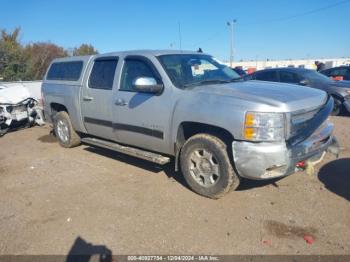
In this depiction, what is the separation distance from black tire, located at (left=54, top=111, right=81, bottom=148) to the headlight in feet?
14.3

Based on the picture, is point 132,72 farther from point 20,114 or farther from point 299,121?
point 20,114

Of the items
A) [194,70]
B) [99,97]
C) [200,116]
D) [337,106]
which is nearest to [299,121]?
[200,116]

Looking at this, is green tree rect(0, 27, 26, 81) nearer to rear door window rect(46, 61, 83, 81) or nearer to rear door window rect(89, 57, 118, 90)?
rear door window rect(46, 61, 83, 81)

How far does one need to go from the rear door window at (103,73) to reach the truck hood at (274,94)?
1804 millimetres

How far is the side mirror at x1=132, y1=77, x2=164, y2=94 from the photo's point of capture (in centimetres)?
430

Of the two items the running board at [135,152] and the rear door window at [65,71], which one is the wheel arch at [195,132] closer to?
the running board at [135,152]

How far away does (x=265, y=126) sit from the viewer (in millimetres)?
3539

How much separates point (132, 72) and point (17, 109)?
18.9ft

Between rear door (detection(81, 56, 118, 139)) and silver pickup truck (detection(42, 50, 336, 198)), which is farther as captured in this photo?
rear door (detection(81, 56, 118, 139))

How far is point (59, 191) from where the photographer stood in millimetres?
4711

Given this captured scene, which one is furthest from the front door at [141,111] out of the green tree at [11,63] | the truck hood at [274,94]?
the green tree at [11,63]

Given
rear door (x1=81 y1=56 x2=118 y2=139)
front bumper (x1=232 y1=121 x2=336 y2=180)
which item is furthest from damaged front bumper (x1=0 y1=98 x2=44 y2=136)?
front bumper (x1=232 y1=121 x2=336 y2=180)

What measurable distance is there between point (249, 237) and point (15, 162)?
196 inches

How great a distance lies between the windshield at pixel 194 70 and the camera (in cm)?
457
